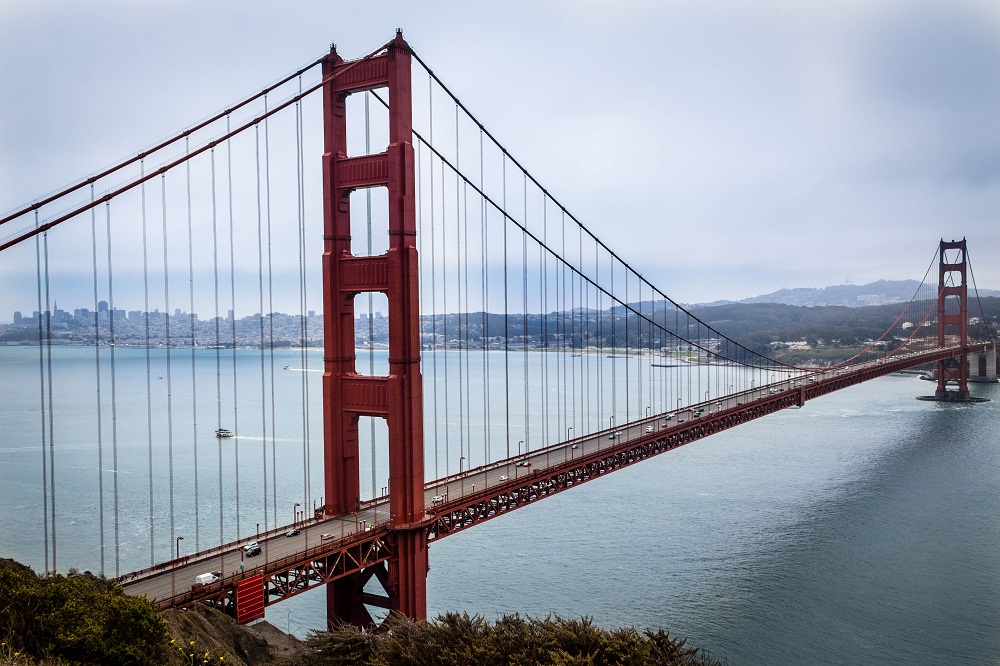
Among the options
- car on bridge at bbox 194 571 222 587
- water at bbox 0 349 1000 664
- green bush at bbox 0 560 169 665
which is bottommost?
water at bbox 0 349 1000 664

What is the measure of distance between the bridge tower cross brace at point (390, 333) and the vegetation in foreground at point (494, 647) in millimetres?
4247

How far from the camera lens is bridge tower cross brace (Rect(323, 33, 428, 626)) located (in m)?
15.1

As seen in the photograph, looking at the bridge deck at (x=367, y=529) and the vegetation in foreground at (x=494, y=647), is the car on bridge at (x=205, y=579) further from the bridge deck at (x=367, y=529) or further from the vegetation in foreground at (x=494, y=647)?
the vegetation in foreground at (x=494, y=647)

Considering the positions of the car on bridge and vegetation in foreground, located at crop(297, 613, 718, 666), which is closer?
vegetation in foreground, located at crop(297, 613, 718, 666)

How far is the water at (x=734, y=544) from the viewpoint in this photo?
18562 millimetres

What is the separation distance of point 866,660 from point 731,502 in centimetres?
1366

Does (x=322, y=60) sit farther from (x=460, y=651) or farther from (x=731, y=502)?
(x=731, y=502)

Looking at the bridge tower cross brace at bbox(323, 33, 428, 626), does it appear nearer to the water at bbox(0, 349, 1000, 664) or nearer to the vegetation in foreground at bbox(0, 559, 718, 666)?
the vegetation in foreground at bbox(0, 559, 718, 666)

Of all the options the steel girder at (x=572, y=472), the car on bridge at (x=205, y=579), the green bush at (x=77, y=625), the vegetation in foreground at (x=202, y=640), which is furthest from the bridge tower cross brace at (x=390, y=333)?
the green bush at (x=77, y=625)

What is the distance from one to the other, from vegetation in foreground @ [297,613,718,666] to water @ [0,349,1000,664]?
26.4 ft

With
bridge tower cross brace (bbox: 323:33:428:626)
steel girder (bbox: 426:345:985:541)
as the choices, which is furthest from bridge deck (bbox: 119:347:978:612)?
bridge tower cross brace (bbox: 323:33:428:626)

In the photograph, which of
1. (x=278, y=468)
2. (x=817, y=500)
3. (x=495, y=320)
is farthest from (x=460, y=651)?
(x=495, y=320)

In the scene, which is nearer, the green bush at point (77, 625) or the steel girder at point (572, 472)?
the green bush at point (77, 625)

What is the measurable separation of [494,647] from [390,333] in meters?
6.88
